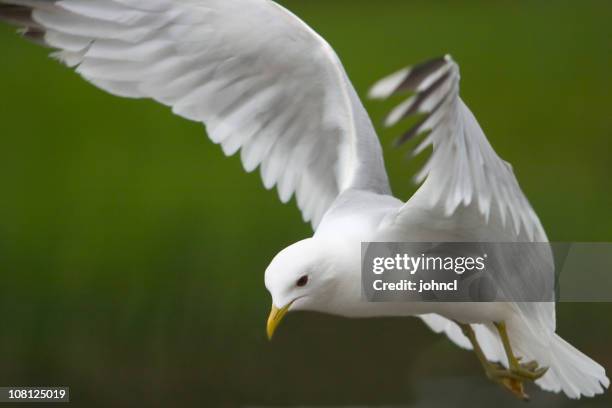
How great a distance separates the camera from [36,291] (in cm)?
347

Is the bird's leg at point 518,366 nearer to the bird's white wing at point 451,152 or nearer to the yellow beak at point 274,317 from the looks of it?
the bird's white wing at point 451,152

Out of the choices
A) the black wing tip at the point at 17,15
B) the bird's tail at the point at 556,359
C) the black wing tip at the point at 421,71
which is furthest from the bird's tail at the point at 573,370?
the black wing tip at the point at 17,15

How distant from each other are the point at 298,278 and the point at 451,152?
11.1 inches

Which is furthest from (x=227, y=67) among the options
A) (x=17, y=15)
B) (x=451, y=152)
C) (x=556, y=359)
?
(x=556, y=359)

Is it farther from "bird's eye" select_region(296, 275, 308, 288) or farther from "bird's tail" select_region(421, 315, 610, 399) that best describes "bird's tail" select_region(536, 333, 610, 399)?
"bird's eye" select_region(296, 275, 308, 288)

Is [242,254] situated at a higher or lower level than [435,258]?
lower

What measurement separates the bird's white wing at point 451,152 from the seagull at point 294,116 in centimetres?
9

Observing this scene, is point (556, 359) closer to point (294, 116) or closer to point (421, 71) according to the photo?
point (294, 116)

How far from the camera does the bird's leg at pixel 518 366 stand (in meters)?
1.72

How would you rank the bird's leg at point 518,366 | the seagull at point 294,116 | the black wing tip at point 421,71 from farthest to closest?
the bird's leg at point 518,366 → the seagull at point 294,116 → the black wing tip at point 421,71

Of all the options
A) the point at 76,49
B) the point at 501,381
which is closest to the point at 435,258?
the point at 501,381

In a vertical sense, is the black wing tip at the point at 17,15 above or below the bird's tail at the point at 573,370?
above

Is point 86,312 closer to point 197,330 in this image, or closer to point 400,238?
point 197,330

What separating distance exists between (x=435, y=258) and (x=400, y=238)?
0.26 feet
